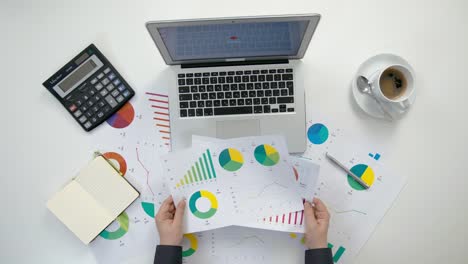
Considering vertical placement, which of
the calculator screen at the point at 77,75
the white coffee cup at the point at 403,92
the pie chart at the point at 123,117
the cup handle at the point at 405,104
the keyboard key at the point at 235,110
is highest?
the calculator screen at the point at 77,75

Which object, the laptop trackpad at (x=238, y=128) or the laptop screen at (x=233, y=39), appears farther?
the laptop trackpad at (x=238, y=128)

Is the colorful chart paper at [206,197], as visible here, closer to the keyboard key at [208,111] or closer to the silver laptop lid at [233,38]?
the keyboard key at [208,111]

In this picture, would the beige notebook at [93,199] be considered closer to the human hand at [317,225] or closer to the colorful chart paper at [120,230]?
the colorful chart paper at [120,230]

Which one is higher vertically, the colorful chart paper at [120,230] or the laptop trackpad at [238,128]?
the laptop trackpad at [238,128]

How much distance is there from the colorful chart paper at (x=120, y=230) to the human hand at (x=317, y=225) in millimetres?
400

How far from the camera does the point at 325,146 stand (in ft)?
2.58

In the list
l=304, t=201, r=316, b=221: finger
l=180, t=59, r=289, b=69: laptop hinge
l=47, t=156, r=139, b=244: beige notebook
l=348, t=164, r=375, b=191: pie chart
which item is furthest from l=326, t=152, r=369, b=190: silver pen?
l=47, t=156, r=139, b=244: beige notebook

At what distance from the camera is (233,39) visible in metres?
0.66

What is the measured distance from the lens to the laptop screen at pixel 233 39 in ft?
1.99

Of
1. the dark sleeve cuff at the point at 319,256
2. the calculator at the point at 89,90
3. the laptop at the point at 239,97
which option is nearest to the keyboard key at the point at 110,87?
the calculator at the point at 89,90

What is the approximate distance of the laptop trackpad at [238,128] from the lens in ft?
2.52

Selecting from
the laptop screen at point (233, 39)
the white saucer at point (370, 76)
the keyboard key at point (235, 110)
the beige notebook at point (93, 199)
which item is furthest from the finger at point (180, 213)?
the white saucer at point (370, 76)

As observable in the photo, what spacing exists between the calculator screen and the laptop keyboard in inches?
8.3

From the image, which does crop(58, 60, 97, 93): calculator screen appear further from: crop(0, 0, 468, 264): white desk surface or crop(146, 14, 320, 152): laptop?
crop(146, 14, 320, 152): laptop
